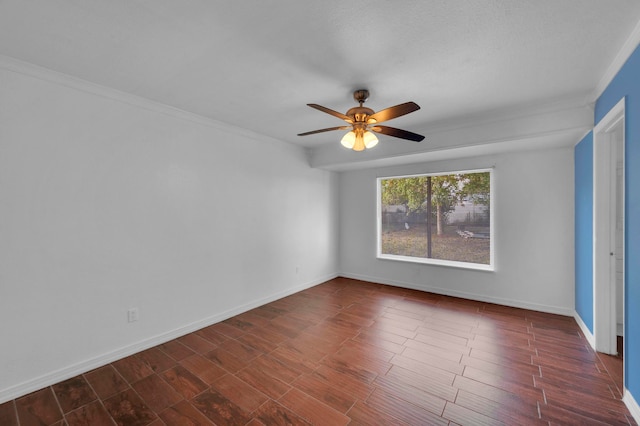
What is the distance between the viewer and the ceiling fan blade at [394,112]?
2.08 metres

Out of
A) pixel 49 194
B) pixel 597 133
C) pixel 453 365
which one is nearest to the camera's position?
pixel 49 194

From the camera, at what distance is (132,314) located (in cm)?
262

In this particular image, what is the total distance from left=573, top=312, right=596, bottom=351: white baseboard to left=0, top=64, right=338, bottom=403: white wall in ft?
12.1

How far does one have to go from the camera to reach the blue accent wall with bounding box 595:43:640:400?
1.72 m

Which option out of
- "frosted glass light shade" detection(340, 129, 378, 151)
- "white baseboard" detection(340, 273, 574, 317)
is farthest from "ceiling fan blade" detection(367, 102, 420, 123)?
"white baseboard" detection(340, 273, 574, 317)

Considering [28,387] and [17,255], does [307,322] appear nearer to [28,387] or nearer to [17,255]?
[28,387]

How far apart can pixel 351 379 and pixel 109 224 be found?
98.9 inches

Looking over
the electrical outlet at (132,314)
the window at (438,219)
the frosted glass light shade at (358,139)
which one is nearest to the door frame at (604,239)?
the window at (438,219)

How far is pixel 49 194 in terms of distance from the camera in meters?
2.18

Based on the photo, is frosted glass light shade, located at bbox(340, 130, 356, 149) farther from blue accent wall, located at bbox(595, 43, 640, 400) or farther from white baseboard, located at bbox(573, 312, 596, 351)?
white baseboard, located at bbox(573, 312, 596, 351)

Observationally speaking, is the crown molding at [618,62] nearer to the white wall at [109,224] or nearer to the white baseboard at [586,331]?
the white baseboard at [586,331]

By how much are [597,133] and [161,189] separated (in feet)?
14.0

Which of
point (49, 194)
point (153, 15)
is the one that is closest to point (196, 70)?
point (153, 15)

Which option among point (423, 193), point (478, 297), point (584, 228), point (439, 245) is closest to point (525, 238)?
point (584, 228)
